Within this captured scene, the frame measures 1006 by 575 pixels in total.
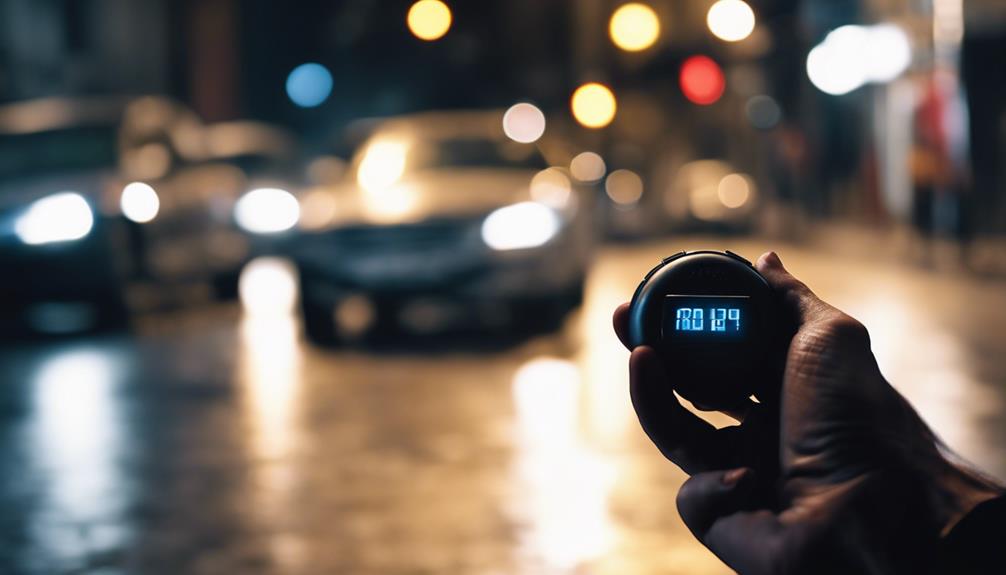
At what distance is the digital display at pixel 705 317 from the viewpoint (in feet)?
7.93

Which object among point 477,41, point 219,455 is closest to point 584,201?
point 219,455

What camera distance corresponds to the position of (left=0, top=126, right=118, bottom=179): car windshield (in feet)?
47.7

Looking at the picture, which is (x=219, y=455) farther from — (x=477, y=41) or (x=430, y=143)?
(x=477, y=41)

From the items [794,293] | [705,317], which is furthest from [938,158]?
[705,317]

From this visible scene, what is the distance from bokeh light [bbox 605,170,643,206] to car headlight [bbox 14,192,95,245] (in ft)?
76.2

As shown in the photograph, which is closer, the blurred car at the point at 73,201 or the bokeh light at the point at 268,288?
the blurred car at the point at 73,201

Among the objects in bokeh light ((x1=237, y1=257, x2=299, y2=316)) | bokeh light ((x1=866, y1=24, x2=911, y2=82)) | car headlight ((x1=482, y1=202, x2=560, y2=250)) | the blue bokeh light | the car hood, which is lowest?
bokeh light ((x1=237, y1=257, x2=299, y2=316))

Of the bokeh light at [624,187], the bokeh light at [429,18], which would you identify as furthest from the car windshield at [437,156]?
the bokeh light at [624,187]

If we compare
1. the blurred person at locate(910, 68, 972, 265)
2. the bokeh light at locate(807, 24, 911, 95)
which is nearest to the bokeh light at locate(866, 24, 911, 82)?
the bokeh light at locate(807, 24, 911, 95)

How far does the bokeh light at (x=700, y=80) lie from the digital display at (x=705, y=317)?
14470 millimetres

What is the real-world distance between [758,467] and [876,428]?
22cm

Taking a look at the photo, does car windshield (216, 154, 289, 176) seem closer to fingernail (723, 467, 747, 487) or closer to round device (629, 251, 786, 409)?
round device (629, 251, 786, 409)

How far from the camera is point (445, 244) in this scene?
1256 cm

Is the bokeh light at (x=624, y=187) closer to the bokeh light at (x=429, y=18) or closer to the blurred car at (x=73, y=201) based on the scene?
the bokeh light at (x=429, y=18)
